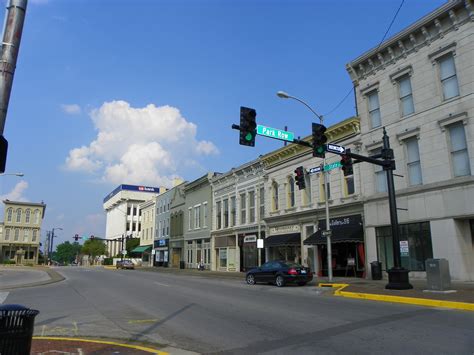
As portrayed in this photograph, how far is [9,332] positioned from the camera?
467cm

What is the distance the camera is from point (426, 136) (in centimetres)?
2248

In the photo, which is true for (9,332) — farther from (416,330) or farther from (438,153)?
(438,153)

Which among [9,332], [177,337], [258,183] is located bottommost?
[177,337]

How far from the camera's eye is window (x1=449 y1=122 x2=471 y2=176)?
2069cm

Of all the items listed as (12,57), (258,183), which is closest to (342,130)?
(258,183)

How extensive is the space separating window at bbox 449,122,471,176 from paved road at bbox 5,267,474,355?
10.1 m

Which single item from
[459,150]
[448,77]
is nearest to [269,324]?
[459,150]

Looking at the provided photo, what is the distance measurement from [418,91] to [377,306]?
14164mm

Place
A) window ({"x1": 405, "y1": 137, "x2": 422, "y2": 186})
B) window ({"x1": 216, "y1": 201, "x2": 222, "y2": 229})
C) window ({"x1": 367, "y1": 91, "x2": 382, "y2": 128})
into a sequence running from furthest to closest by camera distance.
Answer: window ({"x1": 216, "y1": 201, "x2": 222, "y2": 229}) < window ({"x1": 367, "y1": 91, "x2": 382, "y2": 128}) < window ({"x1": 405, "y1": 137, "x2": 422, "y2": 186})

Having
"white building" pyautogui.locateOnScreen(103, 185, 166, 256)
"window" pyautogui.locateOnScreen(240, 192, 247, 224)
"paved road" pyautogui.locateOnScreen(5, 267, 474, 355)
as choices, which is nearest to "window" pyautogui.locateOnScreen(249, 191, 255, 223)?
"window" pyautogui.locateOnScreen(240, 192, 247, 224)

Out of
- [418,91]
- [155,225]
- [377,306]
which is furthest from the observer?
[155,225]

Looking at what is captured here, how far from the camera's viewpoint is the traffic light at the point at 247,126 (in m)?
15.3

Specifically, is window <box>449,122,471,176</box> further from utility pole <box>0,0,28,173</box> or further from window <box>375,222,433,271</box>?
utility pole <box>0,0,28,173</box>

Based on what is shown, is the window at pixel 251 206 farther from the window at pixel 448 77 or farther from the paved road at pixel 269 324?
the paved road at pixel 269 324
